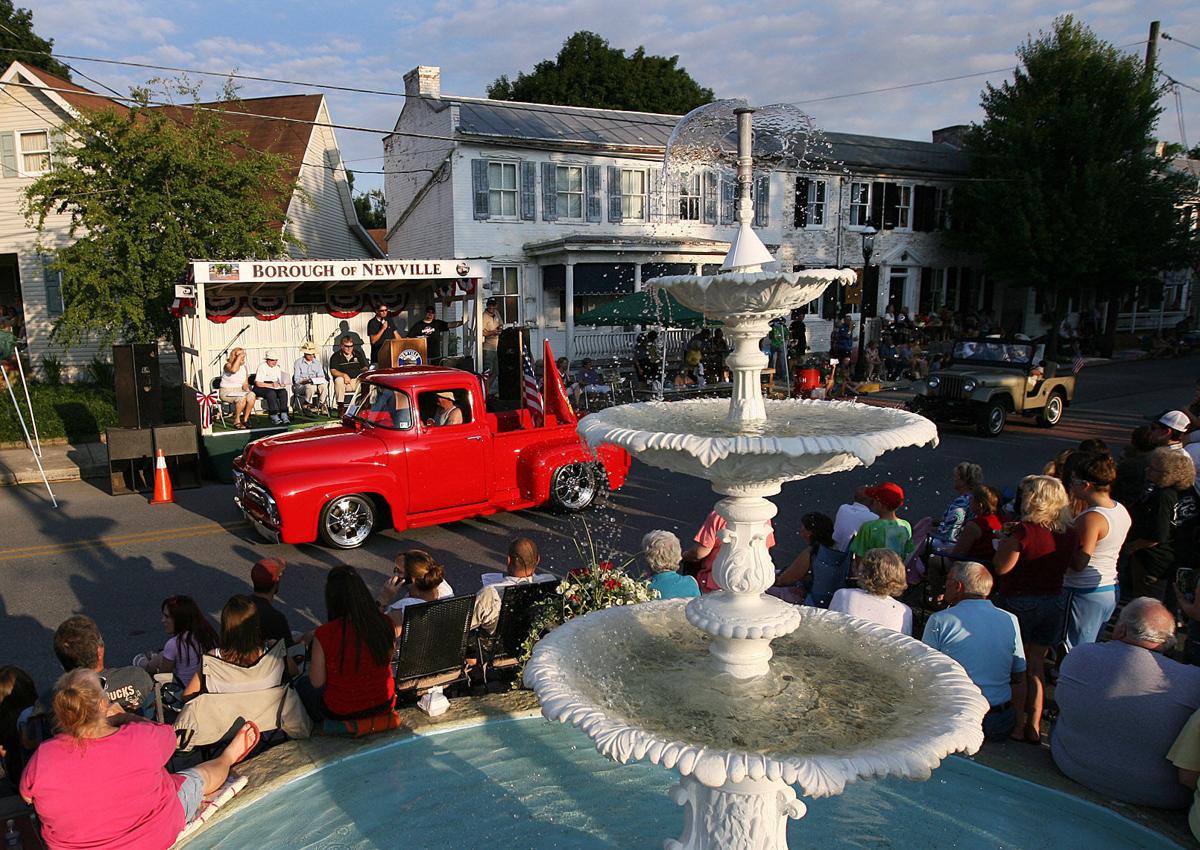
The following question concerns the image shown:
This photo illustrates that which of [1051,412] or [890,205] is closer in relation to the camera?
[1051,412]

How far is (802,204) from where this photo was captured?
3055 cm

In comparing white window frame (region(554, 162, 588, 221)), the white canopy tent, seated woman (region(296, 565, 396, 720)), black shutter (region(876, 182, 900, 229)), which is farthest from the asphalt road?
black shutter (region(876, 182, 900, 229))

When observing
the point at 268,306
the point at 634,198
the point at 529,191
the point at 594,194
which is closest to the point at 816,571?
the point at 268,306

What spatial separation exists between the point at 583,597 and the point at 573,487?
18.9 feet

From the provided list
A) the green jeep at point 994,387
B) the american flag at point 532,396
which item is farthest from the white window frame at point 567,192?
the american flag at point 532,396

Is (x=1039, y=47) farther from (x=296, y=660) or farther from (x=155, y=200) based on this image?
(x=296, y=660)

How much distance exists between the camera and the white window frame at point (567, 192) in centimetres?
2591

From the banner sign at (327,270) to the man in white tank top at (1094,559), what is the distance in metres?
13.6

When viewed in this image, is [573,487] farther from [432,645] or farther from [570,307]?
[570,307]

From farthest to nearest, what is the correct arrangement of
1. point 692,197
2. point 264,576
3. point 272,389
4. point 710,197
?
point 710,197 < point 692,197 < point 272,389 < point 264,576

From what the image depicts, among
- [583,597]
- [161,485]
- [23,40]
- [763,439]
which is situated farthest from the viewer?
[23,40]

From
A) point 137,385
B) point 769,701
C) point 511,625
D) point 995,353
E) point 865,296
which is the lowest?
point 511,625

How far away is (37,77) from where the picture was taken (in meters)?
22.2

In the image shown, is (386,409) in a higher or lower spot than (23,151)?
lower
